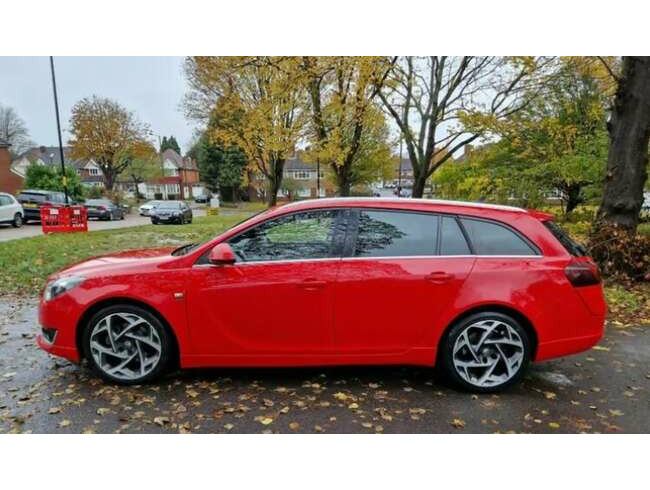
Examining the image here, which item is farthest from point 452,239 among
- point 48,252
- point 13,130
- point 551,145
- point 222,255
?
point 13,130

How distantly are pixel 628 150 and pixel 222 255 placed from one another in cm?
724

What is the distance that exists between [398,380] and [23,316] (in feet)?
16.7

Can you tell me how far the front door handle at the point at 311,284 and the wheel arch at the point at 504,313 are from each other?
1.08 m

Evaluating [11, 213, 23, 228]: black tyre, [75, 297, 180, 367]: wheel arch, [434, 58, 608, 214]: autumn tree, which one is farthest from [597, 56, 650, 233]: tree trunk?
[11, 213, 23, 228]: black tyre

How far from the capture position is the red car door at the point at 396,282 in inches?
128

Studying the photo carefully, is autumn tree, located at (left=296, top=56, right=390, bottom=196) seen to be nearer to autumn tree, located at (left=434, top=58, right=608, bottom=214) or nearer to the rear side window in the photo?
autumn tree, located at (left=434, top=58, right=608, bottom=214)

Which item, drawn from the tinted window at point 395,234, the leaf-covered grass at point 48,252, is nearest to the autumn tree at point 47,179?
the leaf-covered grass at point 48,252

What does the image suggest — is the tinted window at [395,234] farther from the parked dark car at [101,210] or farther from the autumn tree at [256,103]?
the parked dark car at [101,210]

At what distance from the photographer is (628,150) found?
689 centimetres

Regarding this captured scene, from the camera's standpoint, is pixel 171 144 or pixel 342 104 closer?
pixel 342 104

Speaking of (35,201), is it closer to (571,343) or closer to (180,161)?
(571,343)

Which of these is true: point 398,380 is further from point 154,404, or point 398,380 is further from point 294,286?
point 154,404

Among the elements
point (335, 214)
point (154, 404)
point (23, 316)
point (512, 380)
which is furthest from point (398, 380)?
point (23, 316)

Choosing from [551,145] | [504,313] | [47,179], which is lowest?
[504,313]
